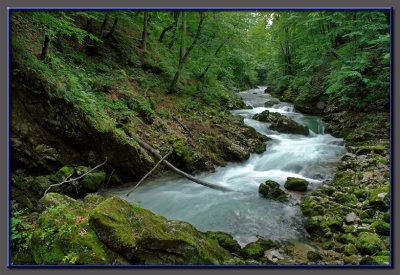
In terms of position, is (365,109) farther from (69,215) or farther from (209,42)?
(69,215)

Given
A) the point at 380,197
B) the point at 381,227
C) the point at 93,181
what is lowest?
the point at 381,227

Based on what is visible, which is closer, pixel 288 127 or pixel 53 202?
pixel 53 202

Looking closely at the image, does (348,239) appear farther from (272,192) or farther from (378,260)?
(272,192)

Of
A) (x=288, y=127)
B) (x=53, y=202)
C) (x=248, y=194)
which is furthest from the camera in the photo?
(x=288, y=127)

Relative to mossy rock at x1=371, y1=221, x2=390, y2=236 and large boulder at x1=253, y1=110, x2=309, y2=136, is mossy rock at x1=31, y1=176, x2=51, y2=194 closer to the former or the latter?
mossy rock at x1=371, y1=221, x2=390, y2=236

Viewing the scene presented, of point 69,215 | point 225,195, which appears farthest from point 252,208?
point 69,215

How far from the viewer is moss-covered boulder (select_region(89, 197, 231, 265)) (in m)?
2.22

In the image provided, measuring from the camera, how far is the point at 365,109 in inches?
334

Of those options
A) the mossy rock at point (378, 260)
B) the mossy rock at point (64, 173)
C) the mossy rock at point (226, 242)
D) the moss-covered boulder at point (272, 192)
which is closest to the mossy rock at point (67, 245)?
the mossy rock at point (226, 242)

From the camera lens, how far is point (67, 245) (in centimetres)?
215

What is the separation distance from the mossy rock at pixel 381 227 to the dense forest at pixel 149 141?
0.06 feet

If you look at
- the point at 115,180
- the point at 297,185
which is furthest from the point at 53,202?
the point at 297,185

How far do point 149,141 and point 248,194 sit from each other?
11.2 feet

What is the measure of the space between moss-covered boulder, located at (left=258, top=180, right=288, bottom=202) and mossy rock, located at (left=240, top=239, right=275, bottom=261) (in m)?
1.77
